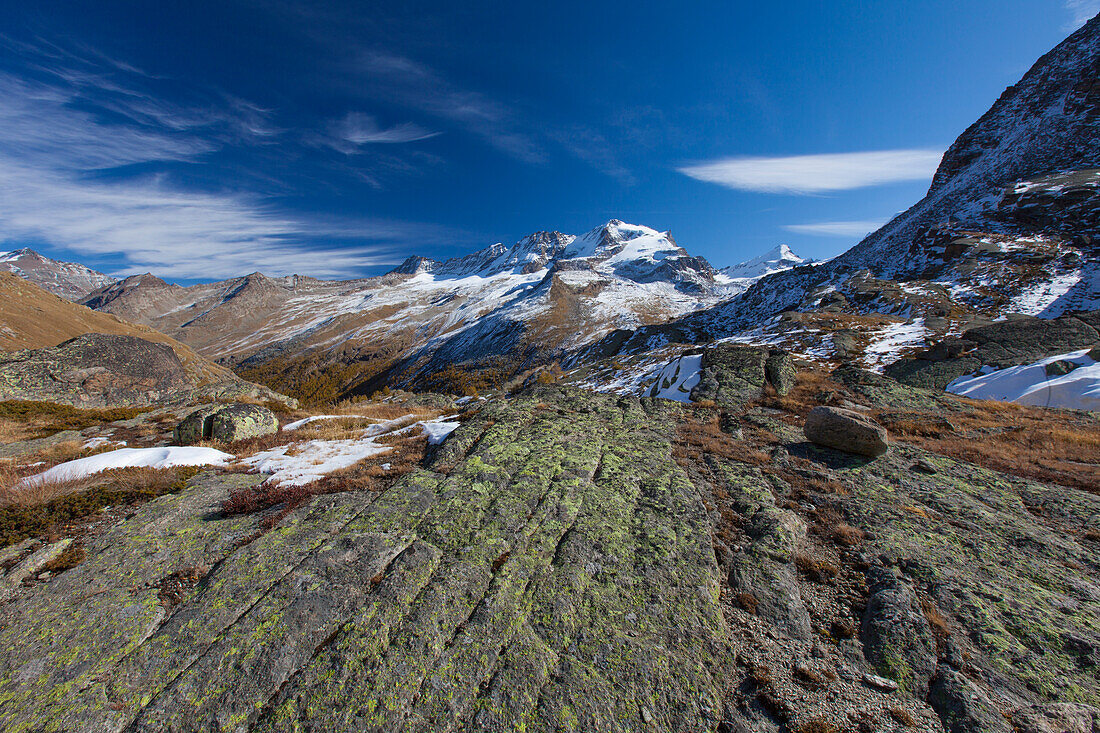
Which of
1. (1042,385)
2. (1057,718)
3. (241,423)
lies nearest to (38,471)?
(241,423)

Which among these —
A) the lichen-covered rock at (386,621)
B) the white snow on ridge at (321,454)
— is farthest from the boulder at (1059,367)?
the white snow on ridge at (321,454)

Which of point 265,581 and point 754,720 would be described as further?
point 265,581

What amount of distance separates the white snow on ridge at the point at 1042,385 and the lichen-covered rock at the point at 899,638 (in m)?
26.5

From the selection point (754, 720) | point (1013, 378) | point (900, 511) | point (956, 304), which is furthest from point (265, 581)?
point (956, 304)

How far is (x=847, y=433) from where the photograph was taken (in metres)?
12.4

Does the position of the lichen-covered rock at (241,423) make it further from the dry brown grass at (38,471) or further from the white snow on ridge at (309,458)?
the dry brown grass at (38,471)

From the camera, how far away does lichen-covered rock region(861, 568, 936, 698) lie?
525 centimetres

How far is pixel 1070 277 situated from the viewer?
2135 inches

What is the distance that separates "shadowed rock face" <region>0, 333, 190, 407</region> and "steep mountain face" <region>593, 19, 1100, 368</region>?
6339 cm

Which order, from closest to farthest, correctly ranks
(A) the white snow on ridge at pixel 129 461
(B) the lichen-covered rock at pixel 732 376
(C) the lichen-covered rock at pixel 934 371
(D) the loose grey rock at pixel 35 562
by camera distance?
(D) the loose grey rock at pixel 35 562, (A) the white snow on ridge at pixel 129 461, (B) the lichen-covered rock at pixel 732 376, (C) the lichen-covered rock at pixel 934 371

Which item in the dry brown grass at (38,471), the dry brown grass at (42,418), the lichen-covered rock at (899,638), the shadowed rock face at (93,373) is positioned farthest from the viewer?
the shadowed rock face at (93,373)

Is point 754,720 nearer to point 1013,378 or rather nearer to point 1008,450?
point 1008,450

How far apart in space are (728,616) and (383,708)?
5316 mm

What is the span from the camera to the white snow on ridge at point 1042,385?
68.7 ft
